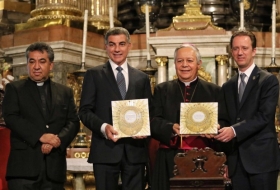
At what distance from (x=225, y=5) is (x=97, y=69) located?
20.0ft

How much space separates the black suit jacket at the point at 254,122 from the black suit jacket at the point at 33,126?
46.6 inches

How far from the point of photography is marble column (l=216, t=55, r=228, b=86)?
8141 mm

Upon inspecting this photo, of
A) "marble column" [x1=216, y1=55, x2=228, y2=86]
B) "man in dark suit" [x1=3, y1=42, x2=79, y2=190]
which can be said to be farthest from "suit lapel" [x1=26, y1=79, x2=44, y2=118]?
"marble column" [x1=216, y1=55, x2=228, y2=86]

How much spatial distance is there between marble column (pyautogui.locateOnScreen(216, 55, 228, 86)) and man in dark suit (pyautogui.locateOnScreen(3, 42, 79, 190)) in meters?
2.56

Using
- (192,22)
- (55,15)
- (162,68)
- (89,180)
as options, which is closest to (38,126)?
(89,180)

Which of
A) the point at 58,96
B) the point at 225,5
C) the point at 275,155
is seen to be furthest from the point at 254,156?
the point at 225,5

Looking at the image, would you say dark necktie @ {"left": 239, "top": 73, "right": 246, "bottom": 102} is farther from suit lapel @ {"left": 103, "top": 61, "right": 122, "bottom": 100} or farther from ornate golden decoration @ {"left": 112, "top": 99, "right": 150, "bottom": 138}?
suit lapel @ {"left": 103, "top": 61, "right": 122, "bottom": 100}

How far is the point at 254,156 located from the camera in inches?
217

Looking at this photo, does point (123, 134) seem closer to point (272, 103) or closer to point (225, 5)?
point (272, 103)

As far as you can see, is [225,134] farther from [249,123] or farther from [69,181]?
[69,181]

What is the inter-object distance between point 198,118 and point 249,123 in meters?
0.36

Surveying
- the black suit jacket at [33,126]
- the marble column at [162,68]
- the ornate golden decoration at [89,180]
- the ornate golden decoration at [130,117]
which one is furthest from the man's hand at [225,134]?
the marble column at [162,68]

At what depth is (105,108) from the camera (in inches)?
226

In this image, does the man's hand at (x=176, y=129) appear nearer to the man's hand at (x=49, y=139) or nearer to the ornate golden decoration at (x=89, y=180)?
the man's hand at (x=49, y=139)
